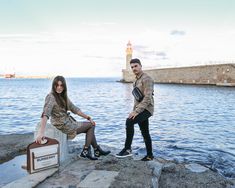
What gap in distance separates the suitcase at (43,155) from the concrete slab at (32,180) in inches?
3.3

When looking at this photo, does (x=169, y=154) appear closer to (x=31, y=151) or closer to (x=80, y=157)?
(x=80, y=157)

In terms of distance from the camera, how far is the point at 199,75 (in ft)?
193

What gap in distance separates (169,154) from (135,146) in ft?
3.76

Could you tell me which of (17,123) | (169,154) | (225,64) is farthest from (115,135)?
(225,64)

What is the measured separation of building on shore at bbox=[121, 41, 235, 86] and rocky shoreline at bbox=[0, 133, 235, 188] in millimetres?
47900

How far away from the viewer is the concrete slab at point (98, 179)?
354 cm

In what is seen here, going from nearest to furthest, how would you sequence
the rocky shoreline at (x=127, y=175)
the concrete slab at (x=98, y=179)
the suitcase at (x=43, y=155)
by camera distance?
the concrete slab at (x=98, y=179) → the rocky shoreline at (x=127, y=175) → the suitcase at (x=43, y=155)

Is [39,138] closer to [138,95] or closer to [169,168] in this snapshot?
[138,95]

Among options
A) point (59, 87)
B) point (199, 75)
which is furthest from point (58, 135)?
point (199, 75)

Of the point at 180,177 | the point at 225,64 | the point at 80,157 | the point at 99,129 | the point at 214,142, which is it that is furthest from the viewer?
the point at 225,64

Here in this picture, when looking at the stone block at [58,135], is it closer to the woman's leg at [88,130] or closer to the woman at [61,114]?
the woman at [61,114]

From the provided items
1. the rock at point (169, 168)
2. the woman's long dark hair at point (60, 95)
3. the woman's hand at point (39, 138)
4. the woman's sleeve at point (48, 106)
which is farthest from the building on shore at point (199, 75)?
the woman's hand at point (39, 138)

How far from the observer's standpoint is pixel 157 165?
4.67m

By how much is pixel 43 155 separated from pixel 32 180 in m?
0.44
